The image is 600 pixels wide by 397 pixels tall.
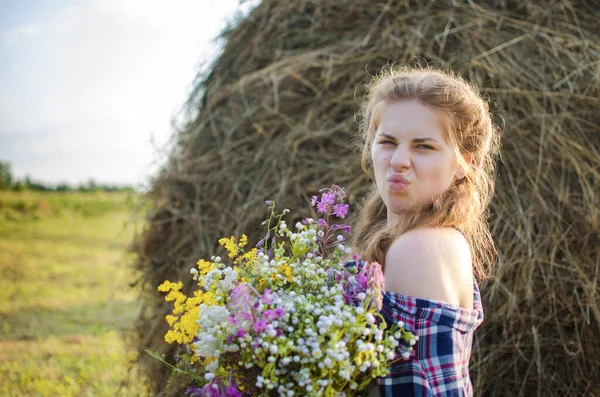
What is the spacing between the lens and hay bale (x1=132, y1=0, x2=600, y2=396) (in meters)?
2.72

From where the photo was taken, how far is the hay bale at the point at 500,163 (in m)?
2.72

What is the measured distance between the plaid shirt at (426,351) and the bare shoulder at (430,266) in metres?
0.03

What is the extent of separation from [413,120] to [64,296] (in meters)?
6.09

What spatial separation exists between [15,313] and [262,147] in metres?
4.32

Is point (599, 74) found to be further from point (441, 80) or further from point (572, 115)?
point (441, 80)

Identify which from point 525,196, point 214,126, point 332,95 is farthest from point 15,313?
point 525,196

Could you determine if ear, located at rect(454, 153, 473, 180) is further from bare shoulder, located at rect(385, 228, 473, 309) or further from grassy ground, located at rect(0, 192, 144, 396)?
grassy ground, located at rect(0, 192, 144, 396)

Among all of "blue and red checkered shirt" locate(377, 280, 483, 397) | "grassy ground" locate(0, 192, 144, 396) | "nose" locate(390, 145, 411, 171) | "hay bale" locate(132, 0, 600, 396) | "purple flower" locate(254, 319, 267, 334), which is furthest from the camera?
"grassy ground" locate(0, 192, 144, 396)

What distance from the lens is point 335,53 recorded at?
3170mm

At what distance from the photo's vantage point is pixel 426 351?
1585 millimetres

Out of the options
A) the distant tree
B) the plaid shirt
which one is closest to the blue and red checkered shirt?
the plaid shirt

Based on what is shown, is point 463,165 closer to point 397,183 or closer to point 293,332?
point 397,183

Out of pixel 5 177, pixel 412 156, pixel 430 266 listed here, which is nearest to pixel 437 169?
pixel 412 156

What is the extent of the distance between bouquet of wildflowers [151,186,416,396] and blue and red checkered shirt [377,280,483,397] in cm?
4
